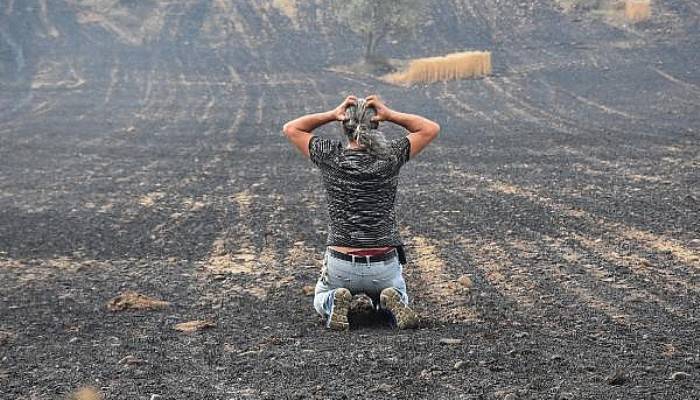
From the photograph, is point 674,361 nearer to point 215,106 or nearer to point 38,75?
point 215,106

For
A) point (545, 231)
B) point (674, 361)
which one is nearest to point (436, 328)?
point (674, 361)

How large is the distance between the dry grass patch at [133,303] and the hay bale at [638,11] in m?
36.9

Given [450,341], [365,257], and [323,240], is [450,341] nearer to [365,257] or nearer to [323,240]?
[365,257]

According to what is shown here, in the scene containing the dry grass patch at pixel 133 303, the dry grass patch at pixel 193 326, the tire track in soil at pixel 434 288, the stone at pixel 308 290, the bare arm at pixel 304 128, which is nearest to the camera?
the bare arm at pixel 304 128

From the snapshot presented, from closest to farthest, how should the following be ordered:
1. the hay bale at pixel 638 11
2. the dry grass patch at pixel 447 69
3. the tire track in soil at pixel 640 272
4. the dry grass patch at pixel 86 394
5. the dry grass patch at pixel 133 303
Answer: the dry grass patch at pixel 86 394
the tire track in soil at pixel 640 272
the dry grass patch at pixel 133 303
the dry grass patch at pixel 447 69
the hay bale at pixel 638 11

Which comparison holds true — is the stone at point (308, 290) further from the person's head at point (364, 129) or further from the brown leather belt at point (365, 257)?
the person's head at point (364, 129)

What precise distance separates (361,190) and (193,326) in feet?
5.63

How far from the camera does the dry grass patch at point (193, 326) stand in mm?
6924

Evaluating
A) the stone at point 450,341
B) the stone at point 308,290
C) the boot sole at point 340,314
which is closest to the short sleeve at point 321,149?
the boot sole at point 340,314

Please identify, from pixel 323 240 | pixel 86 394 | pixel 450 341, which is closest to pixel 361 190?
pixel 450 341

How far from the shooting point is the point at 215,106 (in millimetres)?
27859

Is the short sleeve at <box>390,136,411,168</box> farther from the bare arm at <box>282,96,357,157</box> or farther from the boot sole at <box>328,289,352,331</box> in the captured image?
the boot sole at <box>328,289,352,331</box>

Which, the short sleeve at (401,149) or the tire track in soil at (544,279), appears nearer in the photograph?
the short sleeve at (401,149)

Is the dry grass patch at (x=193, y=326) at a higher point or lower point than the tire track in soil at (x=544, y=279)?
higher
